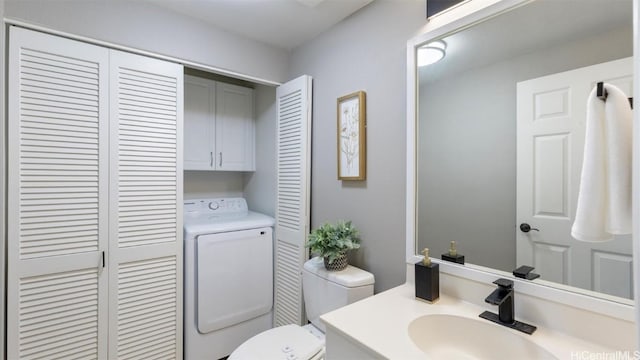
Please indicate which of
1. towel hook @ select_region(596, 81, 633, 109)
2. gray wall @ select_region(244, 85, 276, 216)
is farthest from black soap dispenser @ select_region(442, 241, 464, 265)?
gray wall @ select_region(244, 85, 276, 216)

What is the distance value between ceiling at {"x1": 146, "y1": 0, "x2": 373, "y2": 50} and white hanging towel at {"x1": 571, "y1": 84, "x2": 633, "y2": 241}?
1251 millimetres

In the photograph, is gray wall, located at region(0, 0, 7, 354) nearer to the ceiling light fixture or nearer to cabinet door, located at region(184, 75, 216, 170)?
cabinet door, located at region(184, 75, 216, 170)

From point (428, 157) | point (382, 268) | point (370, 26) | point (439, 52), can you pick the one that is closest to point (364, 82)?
point (370, 26)

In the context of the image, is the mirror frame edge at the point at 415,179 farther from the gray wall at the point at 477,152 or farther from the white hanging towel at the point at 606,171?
the white hanging towel at the point at 606,171

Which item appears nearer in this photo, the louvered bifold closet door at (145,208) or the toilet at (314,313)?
the toilet at (314,313)

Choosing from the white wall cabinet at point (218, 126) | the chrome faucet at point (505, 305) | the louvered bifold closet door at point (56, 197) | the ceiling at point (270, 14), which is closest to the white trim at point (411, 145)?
the chrome faucet at point (505, 305)

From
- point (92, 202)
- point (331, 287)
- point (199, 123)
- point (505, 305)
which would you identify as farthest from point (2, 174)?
point (505, 305)

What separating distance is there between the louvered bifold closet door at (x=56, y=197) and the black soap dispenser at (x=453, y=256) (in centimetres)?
178

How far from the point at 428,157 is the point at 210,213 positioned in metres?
1.98

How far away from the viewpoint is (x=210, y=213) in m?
2.55

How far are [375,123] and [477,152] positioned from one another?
561 millimetres

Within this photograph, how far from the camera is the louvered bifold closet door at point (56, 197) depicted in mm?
1351

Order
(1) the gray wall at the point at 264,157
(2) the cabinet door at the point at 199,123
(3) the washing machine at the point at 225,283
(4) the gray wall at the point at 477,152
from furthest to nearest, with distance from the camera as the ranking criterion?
(1) the gray wall at the point at 264,157
(2) the cabinet door at the point at 199,123
(3) the washing machine at the point at 225,283
(4) the gray wall at the point at 477,152

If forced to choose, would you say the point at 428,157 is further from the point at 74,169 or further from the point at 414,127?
the point at 74,169
